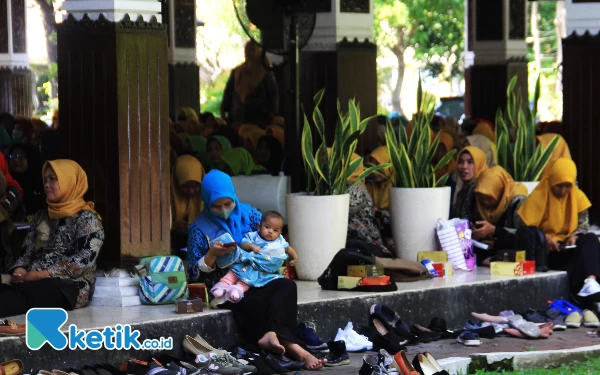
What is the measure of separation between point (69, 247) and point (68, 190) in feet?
0.97

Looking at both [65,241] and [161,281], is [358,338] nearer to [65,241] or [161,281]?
[161,281]

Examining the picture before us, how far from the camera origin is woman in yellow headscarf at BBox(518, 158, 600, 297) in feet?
26.3

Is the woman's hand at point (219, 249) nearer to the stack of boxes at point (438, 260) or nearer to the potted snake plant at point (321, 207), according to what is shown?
the potted snake plant at point (321, 207)

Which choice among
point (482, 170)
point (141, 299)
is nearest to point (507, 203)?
point (482, 170)

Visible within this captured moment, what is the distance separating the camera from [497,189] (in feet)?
27.2

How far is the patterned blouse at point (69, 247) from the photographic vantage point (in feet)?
21.5

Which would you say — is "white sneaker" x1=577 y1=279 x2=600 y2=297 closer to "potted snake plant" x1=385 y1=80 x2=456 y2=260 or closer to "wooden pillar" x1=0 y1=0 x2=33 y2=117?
"potted snake plant" x1=385 y1=80 x2=456 y2=260

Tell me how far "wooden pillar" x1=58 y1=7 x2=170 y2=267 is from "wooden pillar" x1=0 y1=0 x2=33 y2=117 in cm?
1010

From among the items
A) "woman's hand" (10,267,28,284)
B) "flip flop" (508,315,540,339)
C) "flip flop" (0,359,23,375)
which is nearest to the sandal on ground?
"flip flop" (508,315,540,339)

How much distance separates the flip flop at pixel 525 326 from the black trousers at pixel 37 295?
2481 millimetres

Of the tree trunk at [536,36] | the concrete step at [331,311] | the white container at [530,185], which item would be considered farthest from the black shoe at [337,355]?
the tree trunk at [536,36]

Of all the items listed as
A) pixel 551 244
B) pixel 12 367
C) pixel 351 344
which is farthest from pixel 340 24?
pixel 12 367

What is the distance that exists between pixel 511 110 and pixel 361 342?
330cm

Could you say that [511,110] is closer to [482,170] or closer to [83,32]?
[482,170]
